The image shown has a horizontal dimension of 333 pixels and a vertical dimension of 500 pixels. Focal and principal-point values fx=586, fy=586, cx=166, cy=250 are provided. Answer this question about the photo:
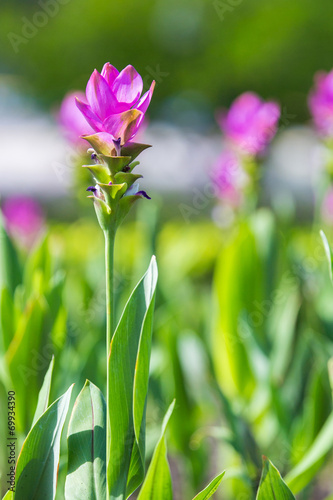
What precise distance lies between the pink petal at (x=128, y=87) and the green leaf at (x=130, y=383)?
0.21 metres

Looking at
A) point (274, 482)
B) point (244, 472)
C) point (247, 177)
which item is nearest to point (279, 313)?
point (247, 177)

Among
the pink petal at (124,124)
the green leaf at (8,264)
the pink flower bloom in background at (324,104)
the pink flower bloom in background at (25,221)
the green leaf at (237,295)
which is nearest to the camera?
the pink petal at (124,124)

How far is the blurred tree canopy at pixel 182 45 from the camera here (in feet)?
31.0

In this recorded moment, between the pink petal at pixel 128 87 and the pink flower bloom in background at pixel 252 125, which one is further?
the pink flower bloom in background at pixel 252 125

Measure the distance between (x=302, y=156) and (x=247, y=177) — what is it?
12996 millimetres

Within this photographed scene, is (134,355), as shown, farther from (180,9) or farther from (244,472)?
(180,9)

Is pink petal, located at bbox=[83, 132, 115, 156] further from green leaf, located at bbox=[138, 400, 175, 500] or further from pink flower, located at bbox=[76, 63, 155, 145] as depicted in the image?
green leaf, located at bbox=[138, 400, 175, 500]

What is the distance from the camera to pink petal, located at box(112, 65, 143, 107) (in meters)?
0.72

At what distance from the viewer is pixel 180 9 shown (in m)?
10.5

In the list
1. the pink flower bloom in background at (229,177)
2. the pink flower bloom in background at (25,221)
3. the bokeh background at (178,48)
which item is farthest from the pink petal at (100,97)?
the bokeh background at (178,48)

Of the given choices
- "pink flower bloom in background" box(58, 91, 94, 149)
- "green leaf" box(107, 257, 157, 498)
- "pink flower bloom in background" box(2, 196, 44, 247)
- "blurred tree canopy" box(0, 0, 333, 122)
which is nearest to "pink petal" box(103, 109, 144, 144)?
"green leaf" box(107, 257, 157, 498)

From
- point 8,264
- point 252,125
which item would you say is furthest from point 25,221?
point 8,264

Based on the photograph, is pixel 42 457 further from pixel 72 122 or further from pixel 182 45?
pixel 182 45

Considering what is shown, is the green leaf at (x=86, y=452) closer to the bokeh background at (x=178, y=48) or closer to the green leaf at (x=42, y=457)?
the green leaf at (x=42, y=457)
